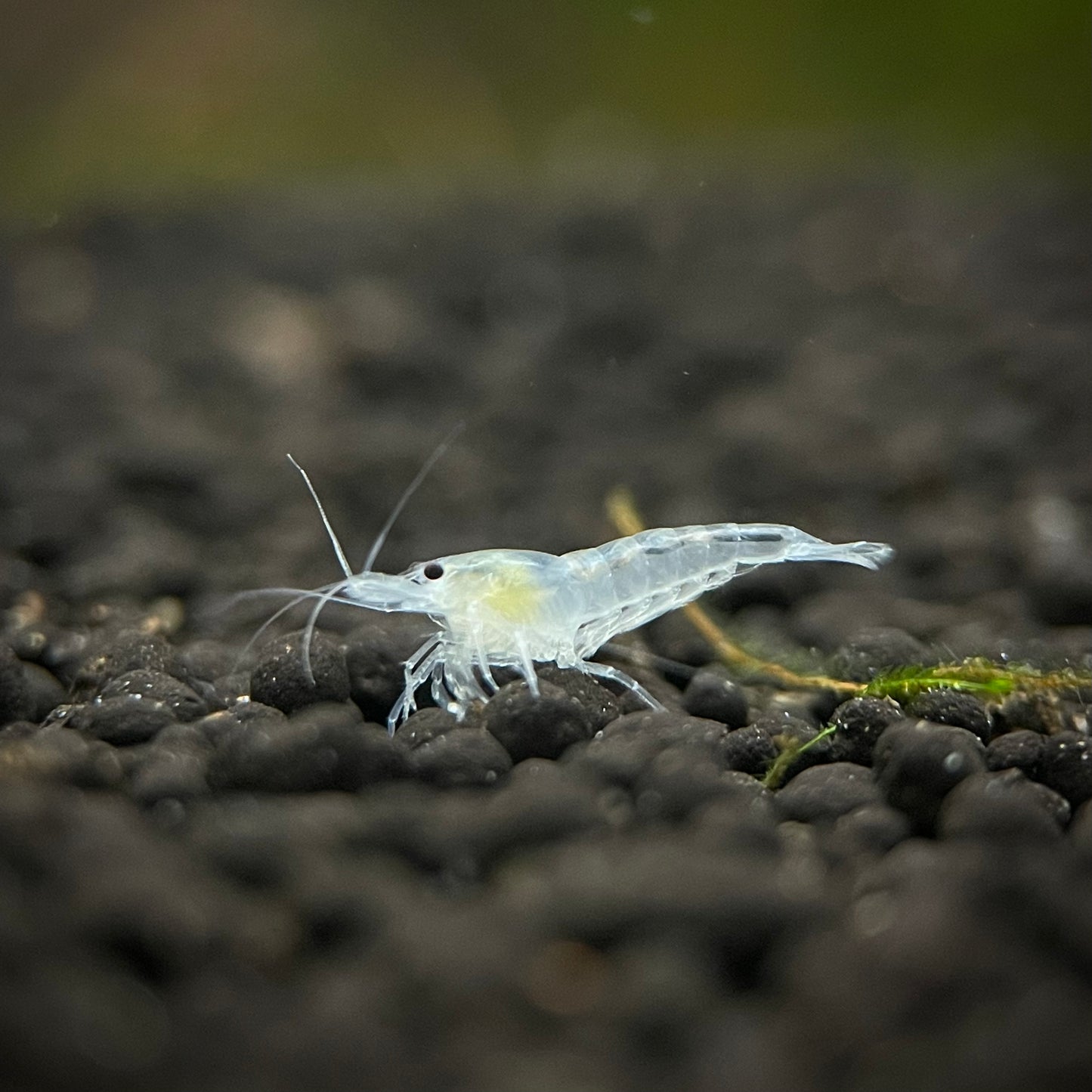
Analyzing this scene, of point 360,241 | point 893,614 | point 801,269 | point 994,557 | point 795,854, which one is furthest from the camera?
point 360,241

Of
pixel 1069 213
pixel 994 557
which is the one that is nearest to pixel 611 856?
pixel 994 557

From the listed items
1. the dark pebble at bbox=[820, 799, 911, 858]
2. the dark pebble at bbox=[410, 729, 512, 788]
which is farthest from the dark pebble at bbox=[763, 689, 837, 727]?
the dark pebble at bbox=[410, 729, 512, 788]

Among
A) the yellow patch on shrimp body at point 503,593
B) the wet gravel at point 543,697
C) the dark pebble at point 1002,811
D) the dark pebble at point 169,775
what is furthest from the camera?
the yellow patch on shrimp body at point 503,593

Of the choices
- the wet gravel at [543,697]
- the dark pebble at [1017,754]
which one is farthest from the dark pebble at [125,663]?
the dark pebble at [1017,754]

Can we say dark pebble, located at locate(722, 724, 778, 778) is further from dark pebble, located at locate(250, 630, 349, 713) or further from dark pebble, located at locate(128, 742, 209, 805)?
dark pebble, located at locate(128, 742, 209, 805)

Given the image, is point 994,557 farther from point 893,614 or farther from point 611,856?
point 611,856

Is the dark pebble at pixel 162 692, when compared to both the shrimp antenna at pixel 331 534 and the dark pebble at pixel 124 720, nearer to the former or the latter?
A: the dark pebble at pixel 124 720
